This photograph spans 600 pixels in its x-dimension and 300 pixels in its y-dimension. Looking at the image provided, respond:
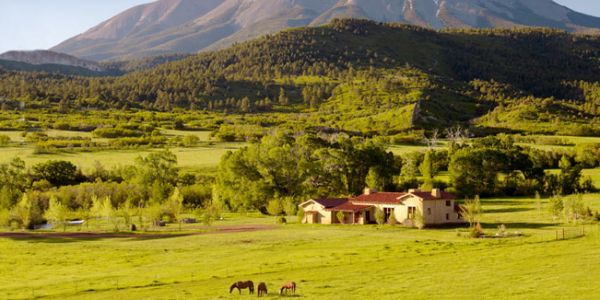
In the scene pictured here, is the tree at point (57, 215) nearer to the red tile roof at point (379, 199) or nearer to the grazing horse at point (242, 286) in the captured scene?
the red tile roof at point (379, 199)

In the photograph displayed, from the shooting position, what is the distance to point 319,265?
4784 centimetres

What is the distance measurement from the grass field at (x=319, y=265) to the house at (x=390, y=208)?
6.14 metres

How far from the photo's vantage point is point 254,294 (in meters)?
37.7

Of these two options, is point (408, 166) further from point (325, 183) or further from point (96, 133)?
point (96, 133)

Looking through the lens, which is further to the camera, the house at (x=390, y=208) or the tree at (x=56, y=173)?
the tree at (x=56, y=173)

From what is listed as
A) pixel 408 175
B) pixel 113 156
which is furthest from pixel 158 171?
pixel 408 175

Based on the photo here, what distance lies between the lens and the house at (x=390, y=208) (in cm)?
7562

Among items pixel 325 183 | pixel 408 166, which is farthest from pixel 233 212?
pixel 408 166

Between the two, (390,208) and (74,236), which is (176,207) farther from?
(390,208)

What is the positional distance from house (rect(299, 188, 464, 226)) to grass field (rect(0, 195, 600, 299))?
6.14 metres

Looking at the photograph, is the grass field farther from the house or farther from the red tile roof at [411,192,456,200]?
the red tile roof at [411,192,456,200]

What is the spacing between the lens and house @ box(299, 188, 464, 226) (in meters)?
75.6

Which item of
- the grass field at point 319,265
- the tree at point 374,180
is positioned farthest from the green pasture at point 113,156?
the grass field at point 319,265

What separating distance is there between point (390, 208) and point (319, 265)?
32397mm
